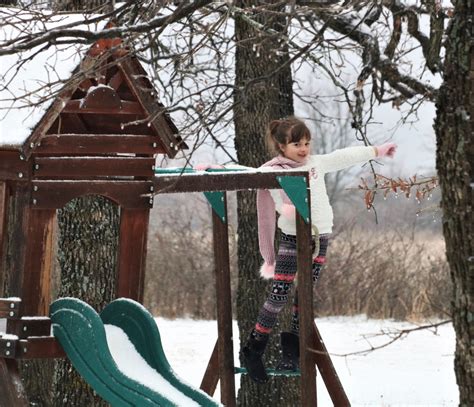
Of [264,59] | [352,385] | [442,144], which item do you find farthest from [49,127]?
[352,385]

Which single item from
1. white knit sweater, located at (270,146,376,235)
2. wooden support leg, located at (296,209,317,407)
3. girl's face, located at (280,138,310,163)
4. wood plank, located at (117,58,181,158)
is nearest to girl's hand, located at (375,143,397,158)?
white knit sweater, located at (270,146,376,235)

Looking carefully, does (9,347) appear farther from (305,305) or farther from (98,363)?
(305,305)

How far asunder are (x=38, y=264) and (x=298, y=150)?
1.77 metres

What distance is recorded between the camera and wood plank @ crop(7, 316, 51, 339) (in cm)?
497

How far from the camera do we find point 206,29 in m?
4.27

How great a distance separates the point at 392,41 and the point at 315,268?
4.78 ft

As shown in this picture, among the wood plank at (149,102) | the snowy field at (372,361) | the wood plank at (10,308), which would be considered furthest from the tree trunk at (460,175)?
the snowy field at (372,361)

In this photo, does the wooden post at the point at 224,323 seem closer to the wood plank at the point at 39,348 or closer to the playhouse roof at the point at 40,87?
the playhouse roof at the point at 40,87

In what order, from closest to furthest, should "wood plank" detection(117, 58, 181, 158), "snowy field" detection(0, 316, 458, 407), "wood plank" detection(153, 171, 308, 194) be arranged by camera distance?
1. "wood plank" detection(117, 58, 181, 158)
2. "wood plank" detection(153, 171, 308, 194)
3. "snowy field" detection(0, 316, 458, 407)

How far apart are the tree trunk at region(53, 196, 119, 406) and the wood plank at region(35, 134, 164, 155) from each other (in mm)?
1616

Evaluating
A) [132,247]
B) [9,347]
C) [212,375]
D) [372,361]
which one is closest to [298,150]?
[132,247]

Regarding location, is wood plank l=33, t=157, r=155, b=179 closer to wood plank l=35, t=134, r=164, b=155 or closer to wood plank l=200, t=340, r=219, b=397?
wood plank l=35, t=134, r=164, b=155

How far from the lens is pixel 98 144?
5.29 m

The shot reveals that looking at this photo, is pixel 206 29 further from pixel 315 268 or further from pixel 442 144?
pixel 315 268
